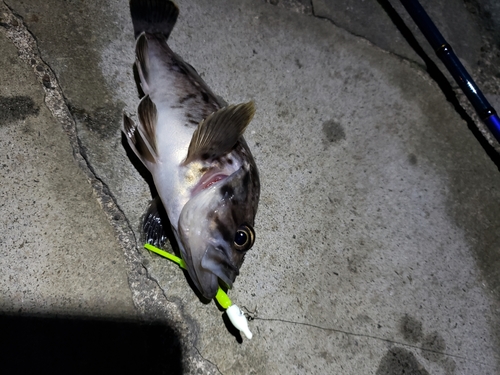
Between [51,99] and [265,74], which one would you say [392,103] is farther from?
[51,99]

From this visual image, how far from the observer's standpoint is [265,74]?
3.18 m

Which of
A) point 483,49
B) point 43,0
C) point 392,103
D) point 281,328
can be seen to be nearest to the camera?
point 281,328

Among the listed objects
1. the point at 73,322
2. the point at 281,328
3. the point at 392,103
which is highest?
the point at 392,103

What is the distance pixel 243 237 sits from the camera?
7.10ft

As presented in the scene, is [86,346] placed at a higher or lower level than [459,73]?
lower

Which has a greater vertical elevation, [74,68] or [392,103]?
[392,103]

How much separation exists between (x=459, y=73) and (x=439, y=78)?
0.49 m

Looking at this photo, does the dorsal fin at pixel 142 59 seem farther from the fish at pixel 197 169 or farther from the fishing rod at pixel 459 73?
the fishing rod at pixel 459 73

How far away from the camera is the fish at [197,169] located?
2.08 metres

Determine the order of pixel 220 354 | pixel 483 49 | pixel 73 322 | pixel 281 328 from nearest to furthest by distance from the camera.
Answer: pixel 73 322
pixel 220 354
pixel 281 328
pixel 483 49

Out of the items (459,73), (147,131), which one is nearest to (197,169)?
(147,131)

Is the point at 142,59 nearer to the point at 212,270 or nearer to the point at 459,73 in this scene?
the point at 212,270

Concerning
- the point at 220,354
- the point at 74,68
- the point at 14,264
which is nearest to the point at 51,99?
the point at 74,68

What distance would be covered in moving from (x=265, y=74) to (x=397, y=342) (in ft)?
8.19
